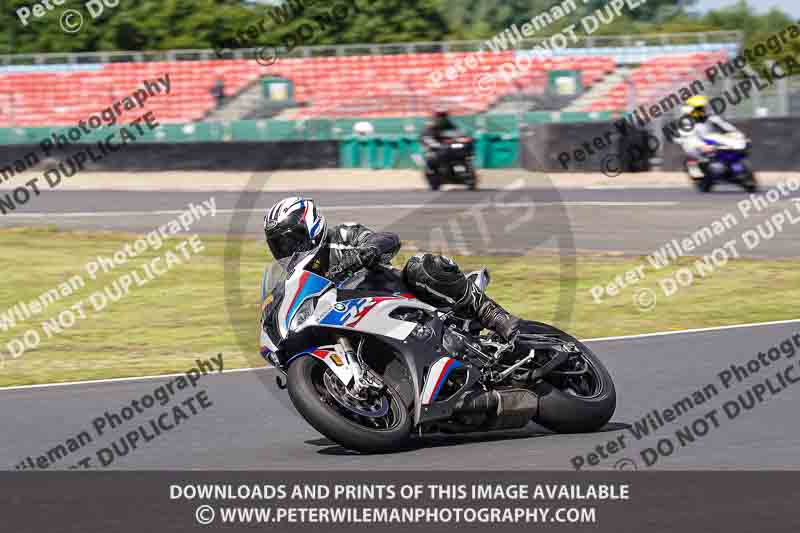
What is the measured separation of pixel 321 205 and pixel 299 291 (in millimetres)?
17708

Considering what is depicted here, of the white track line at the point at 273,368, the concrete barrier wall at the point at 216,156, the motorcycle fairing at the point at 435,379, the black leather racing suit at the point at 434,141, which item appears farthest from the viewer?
the concrete barrier wall at the point at 216,156

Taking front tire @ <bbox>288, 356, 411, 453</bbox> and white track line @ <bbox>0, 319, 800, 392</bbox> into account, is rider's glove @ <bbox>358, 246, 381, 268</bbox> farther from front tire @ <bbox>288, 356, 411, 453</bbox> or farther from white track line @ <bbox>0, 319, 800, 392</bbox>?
white track line @ <bbox>0, 319, 800, 392</bbox>

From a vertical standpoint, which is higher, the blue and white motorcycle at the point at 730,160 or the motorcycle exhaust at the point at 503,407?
the motorcycle exhaust at the point at 503,407

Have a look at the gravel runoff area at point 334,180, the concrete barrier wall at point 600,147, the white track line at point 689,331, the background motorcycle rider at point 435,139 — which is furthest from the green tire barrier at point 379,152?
the white track line at point 689,331

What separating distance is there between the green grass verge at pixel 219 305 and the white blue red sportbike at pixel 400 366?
4.32 metres

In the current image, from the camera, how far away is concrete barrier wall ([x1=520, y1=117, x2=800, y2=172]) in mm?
27156

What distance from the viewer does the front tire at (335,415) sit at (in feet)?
22.8

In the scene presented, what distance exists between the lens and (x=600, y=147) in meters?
28.6

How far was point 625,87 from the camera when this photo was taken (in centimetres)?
3700

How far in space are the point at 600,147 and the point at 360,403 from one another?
22.2 meters

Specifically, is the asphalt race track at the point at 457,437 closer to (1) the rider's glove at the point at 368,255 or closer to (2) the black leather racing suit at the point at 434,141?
(1) the rider's glove at the point at 368,255

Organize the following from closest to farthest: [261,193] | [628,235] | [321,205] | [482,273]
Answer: [482,273] < [628,235] < [321,205] < [261,193]
